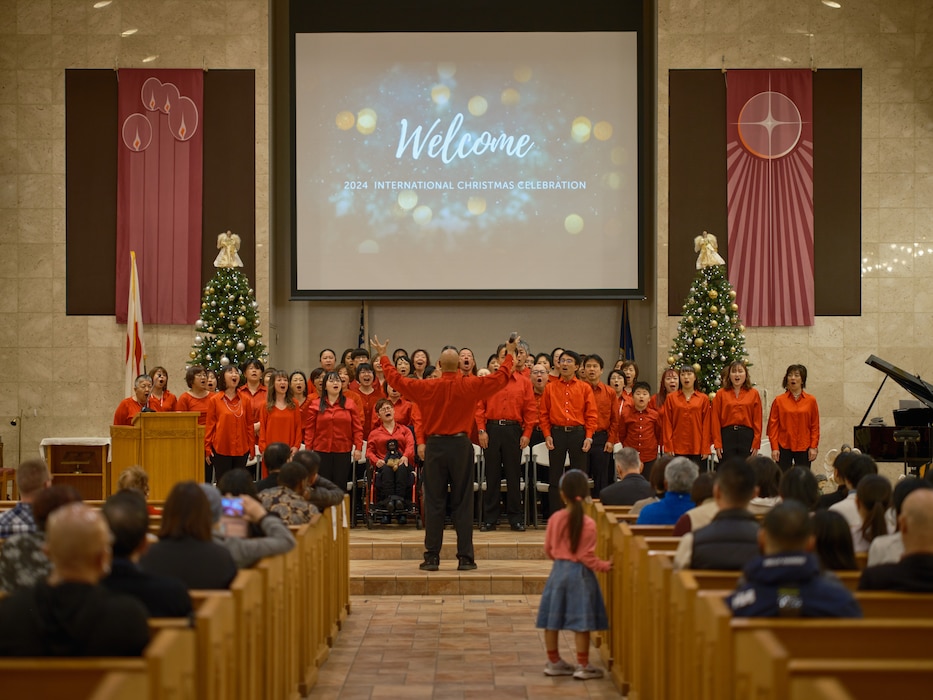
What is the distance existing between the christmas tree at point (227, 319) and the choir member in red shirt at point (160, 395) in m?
1.73

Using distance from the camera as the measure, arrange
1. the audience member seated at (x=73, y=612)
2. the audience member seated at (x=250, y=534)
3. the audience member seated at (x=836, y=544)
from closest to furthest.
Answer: the audience member seated at (x=73, y=612) → the audience member seated at (x=836, y=544) → the audience member seated at (x=250, y=534)

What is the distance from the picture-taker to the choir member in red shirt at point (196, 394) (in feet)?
33.1

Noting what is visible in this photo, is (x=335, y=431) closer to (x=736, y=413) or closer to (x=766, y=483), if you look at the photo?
(x=736, y=413)

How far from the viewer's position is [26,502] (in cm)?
479

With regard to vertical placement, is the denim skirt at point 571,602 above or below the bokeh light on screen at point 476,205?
below

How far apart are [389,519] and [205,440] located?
1775 mm

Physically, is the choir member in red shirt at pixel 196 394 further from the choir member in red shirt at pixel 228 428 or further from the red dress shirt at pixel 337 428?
the red dress shirt at pixel 337 428

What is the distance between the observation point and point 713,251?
12.5m

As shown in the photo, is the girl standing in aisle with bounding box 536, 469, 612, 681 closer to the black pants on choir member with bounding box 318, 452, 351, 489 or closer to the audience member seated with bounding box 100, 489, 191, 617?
the audience member seated with bounding box 100, 489, 191, 617

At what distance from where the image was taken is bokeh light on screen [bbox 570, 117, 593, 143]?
44.9 feet

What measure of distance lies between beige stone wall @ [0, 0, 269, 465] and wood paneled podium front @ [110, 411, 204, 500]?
4.17 meters

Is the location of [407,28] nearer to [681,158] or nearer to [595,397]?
[681,158]

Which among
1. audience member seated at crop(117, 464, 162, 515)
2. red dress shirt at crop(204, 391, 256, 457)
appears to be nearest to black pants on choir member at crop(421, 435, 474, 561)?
red dress shirt at crop(204, 391, 256, 457)

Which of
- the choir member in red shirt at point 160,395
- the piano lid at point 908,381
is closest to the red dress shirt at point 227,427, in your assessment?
the choir member in red shirt at point 160,395
